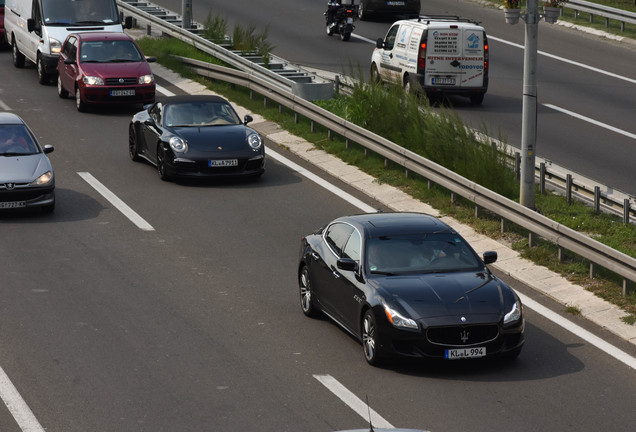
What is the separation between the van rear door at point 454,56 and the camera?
27797mm

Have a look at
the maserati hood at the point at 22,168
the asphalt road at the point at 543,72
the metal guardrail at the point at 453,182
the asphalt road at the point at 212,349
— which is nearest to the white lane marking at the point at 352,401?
the asphalt road at the point at 212,349

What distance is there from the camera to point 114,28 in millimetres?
30594

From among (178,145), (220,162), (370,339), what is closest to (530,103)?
(220,162)

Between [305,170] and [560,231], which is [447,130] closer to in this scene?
[305,170]

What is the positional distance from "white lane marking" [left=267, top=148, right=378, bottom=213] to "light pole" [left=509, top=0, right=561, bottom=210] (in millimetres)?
2615

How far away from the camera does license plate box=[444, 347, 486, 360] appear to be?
11.9m

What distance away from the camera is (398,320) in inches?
472

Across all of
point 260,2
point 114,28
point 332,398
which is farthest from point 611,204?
point 260,2

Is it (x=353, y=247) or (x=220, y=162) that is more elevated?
(x=353, y=247)

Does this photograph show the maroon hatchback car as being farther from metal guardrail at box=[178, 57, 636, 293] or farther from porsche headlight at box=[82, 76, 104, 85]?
metal guardrail at box=[178, 57, 636, 293]

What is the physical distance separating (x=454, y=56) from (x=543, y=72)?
554cm

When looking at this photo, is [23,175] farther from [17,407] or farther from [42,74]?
[42,74]

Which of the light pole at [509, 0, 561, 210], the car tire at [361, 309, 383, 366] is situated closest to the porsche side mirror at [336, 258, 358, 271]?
the car tire at [361, 309, 383, 366]

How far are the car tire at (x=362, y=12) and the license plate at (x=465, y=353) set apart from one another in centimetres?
3003
